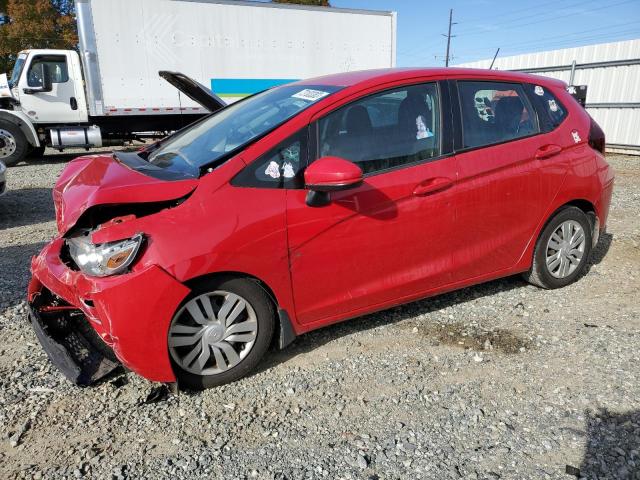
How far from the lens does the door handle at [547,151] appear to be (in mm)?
3717

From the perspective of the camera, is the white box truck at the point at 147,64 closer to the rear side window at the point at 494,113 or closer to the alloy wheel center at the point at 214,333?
the rear side window at the point at 494,113

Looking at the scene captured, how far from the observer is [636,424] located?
2539mm

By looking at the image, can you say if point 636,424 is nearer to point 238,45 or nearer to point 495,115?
point 495,115

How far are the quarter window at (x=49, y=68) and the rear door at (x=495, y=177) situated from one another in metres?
11.5

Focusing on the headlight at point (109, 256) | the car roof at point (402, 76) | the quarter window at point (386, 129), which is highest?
the car roof at point (402, 76)

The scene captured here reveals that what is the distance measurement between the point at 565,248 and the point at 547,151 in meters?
0.87

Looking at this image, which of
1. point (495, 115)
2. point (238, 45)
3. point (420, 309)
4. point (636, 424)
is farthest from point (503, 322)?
point (238, 45)

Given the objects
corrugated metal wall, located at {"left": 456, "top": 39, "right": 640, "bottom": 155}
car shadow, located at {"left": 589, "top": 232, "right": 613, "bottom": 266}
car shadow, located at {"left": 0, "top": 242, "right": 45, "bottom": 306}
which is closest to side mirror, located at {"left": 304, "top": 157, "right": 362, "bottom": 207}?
car shadow, located at {"left": 0, "top": 242, "right": 45, "bottom": 306}

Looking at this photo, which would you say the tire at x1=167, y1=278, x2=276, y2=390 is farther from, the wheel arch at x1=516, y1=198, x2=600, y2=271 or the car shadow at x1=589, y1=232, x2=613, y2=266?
the car shadow at x1=589, y1=232, x2=613, y2=266

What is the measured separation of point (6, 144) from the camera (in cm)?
1149

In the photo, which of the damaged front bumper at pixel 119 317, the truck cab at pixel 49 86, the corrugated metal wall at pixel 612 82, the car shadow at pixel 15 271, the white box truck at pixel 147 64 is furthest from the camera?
the corrugated metal wall at pixel 612 82

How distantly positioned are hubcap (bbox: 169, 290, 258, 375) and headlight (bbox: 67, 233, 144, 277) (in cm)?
39

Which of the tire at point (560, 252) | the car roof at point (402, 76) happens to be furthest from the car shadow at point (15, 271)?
the tire at point (560, 252)

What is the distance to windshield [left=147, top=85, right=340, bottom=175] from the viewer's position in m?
3.02
